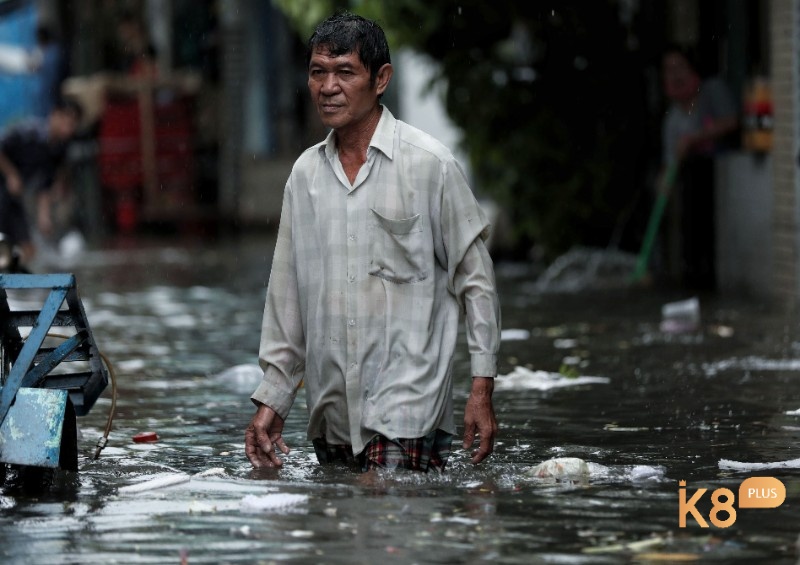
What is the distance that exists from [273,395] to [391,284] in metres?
0.57

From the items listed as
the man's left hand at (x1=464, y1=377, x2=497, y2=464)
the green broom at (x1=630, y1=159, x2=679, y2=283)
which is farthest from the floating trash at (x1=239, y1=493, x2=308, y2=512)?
the green broom at (x1=630, y1=159, x2=679, y2=283)

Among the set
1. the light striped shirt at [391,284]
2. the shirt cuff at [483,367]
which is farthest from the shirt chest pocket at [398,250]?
the shirt cuff at [483,367]

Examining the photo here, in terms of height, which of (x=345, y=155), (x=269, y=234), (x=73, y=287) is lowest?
(x=269, y=234)

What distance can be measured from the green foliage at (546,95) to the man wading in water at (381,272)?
32.1ft

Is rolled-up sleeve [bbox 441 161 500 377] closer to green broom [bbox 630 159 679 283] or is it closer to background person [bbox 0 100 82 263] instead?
green broom [bbox 630 159 679 283]

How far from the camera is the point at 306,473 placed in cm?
656

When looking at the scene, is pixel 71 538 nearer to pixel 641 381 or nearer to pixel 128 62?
pixel 641 381

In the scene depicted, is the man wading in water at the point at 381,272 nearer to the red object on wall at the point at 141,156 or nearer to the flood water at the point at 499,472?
the flood water at the point at 499,472

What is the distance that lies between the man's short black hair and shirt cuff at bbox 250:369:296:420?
3.53 feet

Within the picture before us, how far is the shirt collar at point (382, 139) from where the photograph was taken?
6109 mm

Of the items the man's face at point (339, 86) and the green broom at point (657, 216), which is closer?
the man's face at point (339, 86)

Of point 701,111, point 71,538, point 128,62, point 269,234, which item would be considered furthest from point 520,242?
point 71,538

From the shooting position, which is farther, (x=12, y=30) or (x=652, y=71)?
(x=12, y=30)

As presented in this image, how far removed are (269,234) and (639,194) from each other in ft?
30.8
